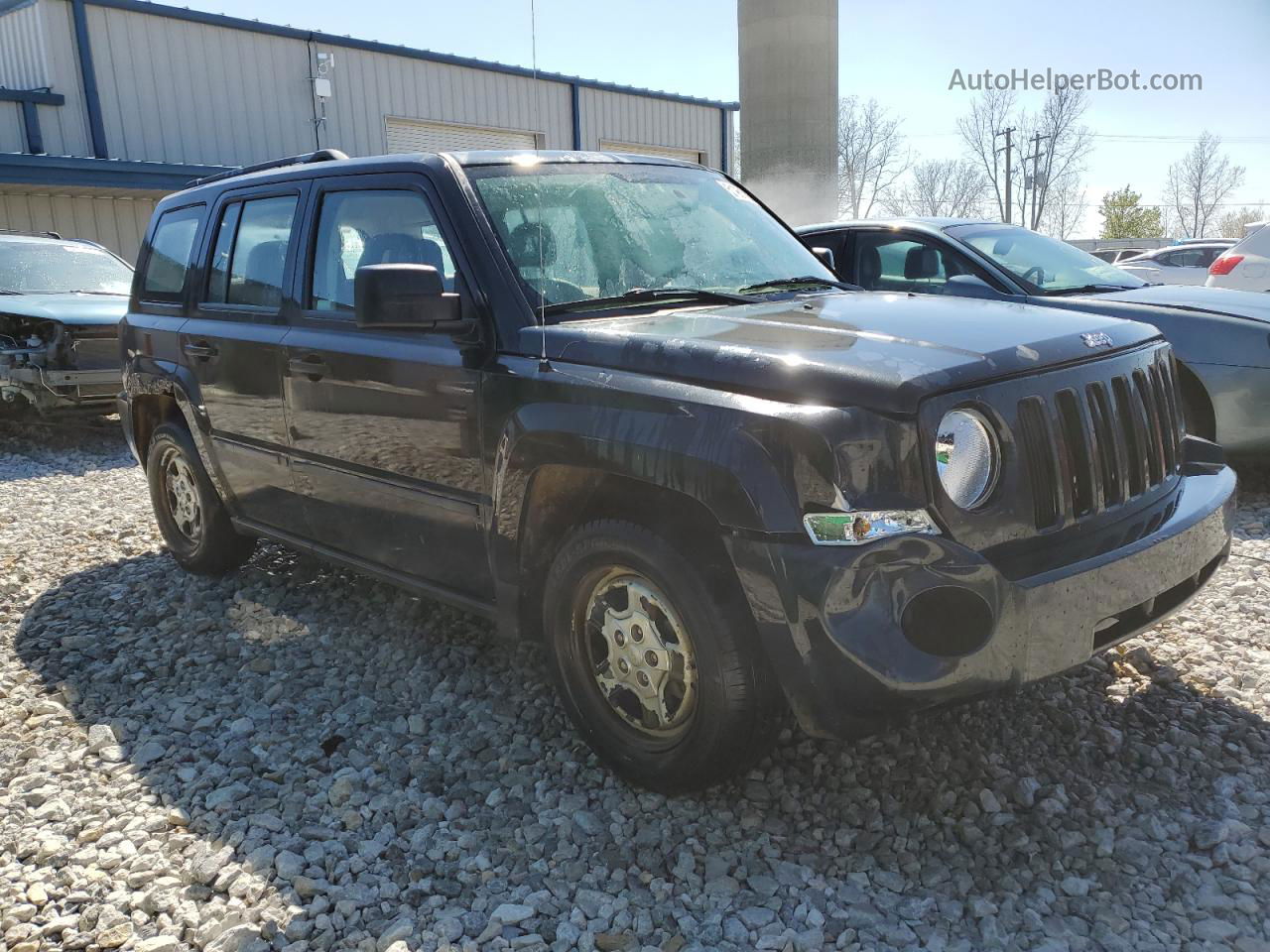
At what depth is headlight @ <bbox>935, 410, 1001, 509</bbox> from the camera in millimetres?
2516

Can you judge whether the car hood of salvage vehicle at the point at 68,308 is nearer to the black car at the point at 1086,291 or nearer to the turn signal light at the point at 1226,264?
the black car at the point at 1086,291

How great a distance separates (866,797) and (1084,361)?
1.39 meters

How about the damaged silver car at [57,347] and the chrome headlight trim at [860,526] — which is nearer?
the chrome headlight trim at [860,526]

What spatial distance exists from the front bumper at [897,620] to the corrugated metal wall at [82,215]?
621 inches

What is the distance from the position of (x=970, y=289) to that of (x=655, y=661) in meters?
3.91

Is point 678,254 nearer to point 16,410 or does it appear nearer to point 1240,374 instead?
point 1240,374

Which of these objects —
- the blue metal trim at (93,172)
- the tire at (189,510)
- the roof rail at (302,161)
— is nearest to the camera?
the roof rail at (302,161)

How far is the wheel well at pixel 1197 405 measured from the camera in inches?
226

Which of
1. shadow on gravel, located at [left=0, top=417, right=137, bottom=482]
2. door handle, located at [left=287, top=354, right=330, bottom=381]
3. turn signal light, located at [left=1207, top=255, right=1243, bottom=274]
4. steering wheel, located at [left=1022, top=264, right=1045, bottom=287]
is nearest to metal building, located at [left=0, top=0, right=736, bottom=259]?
shadow on gravel, located at [left=0, top=417, right=137, bottom=482]

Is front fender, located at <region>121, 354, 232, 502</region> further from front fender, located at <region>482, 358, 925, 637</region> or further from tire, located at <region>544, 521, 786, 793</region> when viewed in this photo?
tire, located at <region>544, 521, 786, 793</region>

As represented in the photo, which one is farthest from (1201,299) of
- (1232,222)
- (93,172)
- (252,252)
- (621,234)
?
(1232,222)

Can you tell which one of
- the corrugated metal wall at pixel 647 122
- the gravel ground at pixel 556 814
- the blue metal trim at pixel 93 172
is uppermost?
the corrugated metal wall at pixel 647 122

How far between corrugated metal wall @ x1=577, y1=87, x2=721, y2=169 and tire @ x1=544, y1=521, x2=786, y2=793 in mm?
21797

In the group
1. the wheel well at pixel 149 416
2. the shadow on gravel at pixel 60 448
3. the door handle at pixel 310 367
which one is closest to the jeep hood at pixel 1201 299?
the door handle at pixel 310 367
